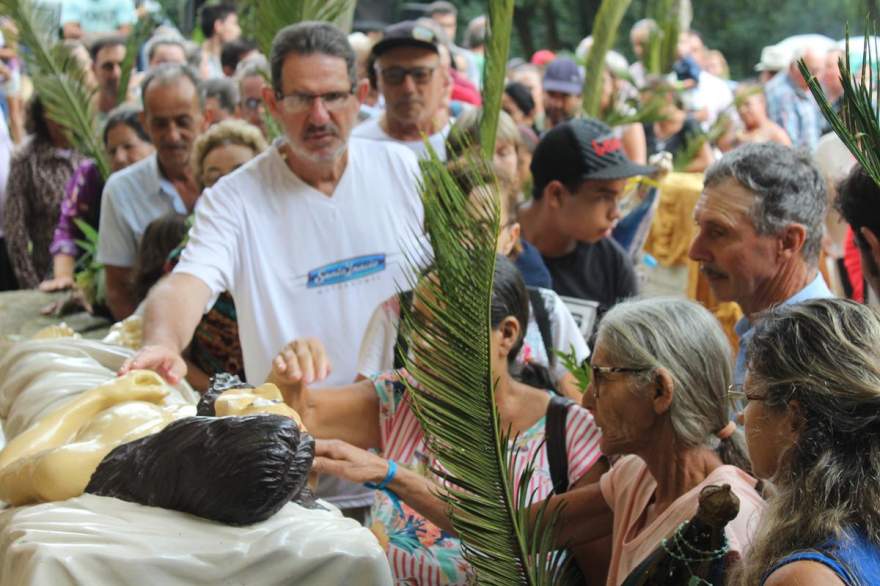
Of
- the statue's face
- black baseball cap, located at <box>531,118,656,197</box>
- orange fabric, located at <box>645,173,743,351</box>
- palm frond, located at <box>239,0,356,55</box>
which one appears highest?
palm frond, located at <box>239,0,356,55</box>

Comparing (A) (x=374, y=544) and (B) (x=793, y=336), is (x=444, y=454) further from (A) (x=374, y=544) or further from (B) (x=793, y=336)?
(B) (x=793, y=336)

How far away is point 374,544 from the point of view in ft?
8.47

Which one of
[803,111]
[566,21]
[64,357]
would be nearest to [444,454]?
[64,357]

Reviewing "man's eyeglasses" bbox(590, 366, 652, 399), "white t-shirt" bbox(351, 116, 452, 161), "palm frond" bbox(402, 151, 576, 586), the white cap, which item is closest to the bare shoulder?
"palm frond" bbox(402, 151, 576, 586)

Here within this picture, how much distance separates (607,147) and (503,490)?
2.58 m

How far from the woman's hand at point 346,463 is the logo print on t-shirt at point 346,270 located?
51.9 inches

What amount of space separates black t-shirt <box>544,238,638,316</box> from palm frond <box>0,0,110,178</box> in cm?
346

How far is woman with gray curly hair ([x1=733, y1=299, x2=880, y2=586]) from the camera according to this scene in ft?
6.76

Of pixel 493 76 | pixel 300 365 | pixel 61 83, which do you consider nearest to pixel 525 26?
pixel 61 83

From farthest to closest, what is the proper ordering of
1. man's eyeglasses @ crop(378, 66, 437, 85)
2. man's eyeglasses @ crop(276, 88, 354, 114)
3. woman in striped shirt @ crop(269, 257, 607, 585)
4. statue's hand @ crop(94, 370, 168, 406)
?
man's eyeglasses @ crop(378, 66, 437, 85)
man's eyeglasses @ crop(276, 88, 354, 114)
woman in striped shirt @ crop(269, 257, 607, 585)
statue's hand @ crop(94, 370, 168, 406)

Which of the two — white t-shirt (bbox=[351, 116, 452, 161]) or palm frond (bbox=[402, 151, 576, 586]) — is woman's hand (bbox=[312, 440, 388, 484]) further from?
white t-shirt (bbox=[351, 116, 452, 161])

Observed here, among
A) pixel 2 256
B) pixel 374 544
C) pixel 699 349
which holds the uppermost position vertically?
pixel 699 349

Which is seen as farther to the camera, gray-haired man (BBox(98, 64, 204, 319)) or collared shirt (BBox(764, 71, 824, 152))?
collared shirt (BBox(764, 71, 824, 152))

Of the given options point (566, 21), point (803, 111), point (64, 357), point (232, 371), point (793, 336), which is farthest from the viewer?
point (566, 21)
